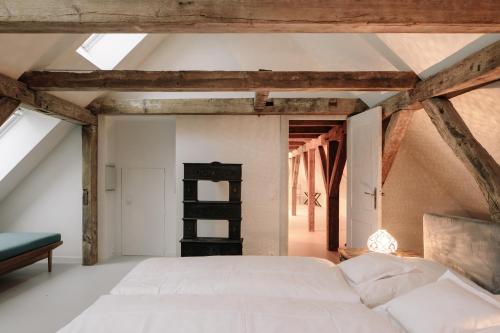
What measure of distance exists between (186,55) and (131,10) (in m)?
2.94

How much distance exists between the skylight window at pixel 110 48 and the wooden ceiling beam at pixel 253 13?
2.12 metres

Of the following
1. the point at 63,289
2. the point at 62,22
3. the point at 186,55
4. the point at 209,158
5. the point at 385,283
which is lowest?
the point at 63,289

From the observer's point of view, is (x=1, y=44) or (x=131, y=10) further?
(x=1, y=44)

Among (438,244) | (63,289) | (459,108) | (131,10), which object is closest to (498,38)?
(459,108)

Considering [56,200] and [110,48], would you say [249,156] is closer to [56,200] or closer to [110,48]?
[110,48]

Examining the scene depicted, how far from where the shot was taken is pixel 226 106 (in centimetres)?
462

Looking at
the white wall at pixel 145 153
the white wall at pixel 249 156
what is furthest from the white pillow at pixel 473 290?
the white wall at pixel 145 153

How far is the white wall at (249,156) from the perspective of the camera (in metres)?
4.87

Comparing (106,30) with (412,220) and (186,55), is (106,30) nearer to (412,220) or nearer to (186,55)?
(186,55)

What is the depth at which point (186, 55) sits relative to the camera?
4594 millimetres

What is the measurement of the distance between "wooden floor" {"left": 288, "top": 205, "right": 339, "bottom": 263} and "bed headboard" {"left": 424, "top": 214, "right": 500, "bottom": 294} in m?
2.23

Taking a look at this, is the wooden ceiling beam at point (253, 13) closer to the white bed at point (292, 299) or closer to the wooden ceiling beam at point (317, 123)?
the white bed at point (292, 299)

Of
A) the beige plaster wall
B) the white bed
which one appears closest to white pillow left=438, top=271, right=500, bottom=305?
the white bed

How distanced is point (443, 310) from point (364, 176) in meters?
2.57
